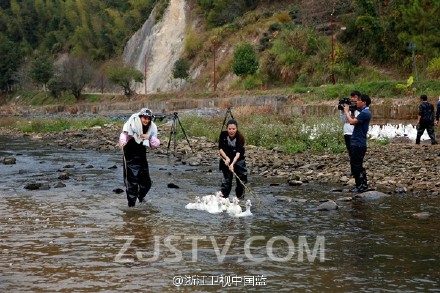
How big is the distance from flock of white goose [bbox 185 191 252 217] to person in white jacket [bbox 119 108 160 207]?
1003 mm

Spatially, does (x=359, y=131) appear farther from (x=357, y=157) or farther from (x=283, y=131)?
(x=283, y=131)

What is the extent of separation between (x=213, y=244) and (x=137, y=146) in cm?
331

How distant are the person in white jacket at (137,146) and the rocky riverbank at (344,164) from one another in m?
4.31

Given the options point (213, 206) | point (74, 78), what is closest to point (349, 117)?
point (213, 206)

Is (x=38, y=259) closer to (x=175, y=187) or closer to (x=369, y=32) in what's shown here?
(x=175, y=187)

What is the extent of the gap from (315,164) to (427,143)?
622 cm

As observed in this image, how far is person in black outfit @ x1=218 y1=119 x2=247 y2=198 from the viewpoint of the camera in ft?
37.6

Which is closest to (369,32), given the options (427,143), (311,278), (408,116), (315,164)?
(408,116)

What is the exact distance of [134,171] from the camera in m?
11.4

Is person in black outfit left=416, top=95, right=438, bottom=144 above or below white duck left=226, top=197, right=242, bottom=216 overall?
above

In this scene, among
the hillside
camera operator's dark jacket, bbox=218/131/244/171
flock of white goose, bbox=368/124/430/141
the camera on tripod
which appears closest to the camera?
camera operator's dark jacket, bbox=218/131/244/171

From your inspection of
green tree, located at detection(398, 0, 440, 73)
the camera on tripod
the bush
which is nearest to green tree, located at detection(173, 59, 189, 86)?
green tree, located at detection(398, 0, 440, 73)

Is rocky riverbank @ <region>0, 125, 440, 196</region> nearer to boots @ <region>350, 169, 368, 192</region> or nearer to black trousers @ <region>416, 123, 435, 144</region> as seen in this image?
black trousers @ <region>416, 123, 435, 144</region>

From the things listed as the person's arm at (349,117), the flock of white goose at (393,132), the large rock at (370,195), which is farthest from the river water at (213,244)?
the flock of white goose at (393,132)
